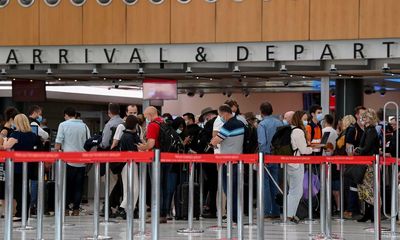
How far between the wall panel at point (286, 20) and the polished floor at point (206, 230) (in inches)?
242

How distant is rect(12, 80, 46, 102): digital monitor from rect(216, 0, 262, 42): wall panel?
513 cm

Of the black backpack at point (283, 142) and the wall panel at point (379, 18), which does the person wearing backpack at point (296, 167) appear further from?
the wall panel at point (379, 18)

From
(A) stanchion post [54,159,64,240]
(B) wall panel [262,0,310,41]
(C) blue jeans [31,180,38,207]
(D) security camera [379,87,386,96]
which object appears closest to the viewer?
(A) stanchion post [54,159,64,240]

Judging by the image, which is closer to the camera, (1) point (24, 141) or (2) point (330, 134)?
(1) point (24, 141)

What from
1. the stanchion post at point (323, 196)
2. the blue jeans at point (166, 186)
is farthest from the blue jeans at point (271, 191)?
Answer: the stanchion post at point (323, 196)

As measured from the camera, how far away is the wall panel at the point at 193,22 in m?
24.4

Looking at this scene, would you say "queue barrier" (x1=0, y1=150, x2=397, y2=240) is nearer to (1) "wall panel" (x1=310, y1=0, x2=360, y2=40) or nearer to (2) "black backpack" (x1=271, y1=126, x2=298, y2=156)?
(2) "black backpack" (x1=271, y1=126, x2=298, y2=156)

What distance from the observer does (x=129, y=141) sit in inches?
696

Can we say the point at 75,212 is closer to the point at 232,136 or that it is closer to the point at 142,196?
the point at 232,136

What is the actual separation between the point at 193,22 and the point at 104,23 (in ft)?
6.72

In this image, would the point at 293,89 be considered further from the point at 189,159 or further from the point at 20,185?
the point at 189,159

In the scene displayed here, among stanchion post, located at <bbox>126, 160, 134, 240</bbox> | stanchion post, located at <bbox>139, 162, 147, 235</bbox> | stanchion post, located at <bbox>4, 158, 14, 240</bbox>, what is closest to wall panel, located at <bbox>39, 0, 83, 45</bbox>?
stanchion post, located at <bbox>139, 162, 147, 235</bbox>

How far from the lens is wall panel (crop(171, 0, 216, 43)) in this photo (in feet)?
80.2

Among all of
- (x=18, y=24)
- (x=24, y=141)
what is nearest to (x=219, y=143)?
(x=24, y=141)
